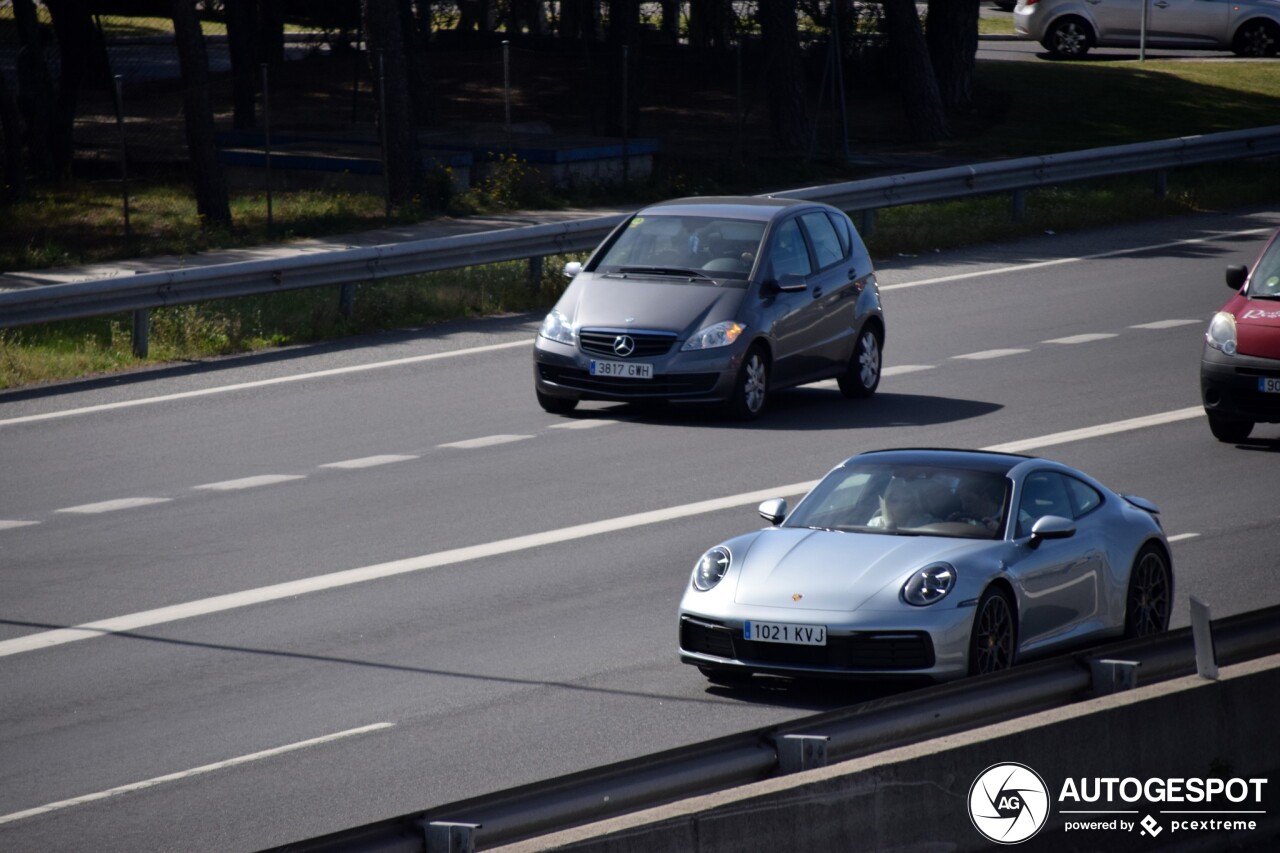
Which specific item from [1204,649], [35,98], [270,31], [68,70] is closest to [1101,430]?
[1204,649]

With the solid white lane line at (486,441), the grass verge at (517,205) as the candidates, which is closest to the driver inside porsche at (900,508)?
the solid white lane line at (486,441)

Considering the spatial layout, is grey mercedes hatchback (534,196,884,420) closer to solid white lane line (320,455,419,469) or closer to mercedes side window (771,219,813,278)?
mercedes side window (771,219,813,278)

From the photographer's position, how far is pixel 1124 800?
703cm

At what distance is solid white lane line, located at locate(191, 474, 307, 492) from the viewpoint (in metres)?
14.2

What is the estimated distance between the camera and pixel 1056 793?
681cm

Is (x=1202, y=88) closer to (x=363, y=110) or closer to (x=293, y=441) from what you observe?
(x=363, y=110)

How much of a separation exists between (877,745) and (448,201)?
25.2 m

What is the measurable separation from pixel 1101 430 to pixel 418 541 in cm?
632

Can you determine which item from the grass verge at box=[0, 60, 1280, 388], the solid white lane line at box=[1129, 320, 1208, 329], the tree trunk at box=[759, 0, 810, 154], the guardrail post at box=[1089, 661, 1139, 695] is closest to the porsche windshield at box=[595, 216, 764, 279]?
the grass verge at box=[0, 60, 1280, 388]

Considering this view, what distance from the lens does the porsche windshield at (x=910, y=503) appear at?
9.78 metres

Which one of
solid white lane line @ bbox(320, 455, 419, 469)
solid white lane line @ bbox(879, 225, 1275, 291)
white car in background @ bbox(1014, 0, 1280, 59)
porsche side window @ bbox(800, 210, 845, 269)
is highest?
white car in background @ bbox(1014, 0, 1280, 59)

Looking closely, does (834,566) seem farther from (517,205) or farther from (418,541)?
(517,205)

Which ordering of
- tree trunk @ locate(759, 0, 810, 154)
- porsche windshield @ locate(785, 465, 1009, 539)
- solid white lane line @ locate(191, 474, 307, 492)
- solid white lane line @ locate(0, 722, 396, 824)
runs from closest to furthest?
solid white lane line @ locate(0, 722, 396, 824) → porsche windshield @ locate(785, 465, 1009, 539) → solid white lane line @ locate(191, 474, 307, 492) → tree trunk @ locate(759, 0, 810, 154)

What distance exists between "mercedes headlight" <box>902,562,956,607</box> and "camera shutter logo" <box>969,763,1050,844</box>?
2.36 metres
